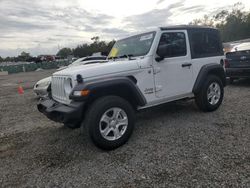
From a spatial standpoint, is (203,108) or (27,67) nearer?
(203,108)

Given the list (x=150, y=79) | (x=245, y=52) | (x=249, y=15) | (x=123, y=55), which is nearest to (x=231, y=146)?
(x=150, y=79)

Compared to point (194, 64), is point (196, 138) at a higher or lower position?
lower

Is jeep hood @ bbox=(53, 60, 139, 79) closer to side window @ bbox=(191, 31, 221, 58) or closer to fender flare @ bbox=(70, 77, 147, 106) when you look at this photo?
fender flare @ bbox=(70, 77, 147, 106)

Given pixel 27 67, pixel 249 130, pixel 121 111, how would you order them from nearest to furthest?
1. pixel 121 111
2. pixel 249 130
3. pixel 27 67

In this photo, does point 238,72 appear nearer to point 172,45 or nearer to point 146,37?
point 172,45

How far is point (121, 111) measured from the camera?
12.3 ft

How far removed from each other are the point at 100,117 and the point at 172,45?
2.14 m

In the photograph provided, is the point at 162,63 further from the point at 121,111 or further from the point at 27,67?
the point at 27,67

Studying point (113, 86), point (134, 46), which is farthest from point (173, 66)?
point (113, 86)

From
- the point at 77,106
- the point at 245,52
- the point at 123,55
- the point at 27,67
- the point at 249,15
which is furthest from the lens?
the point at 249,15

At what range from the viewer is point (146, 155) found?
3.45 m

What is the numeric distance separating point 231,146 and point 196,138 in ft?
1.91

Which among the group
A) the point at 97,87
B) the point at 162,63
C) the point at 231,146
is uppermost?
the point at 162,63

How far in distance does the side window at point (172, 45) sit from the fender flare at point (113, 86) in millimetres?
807
